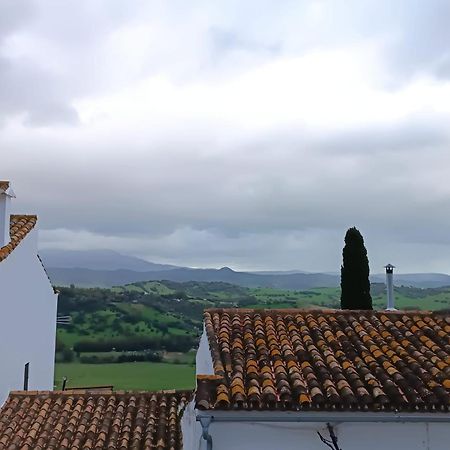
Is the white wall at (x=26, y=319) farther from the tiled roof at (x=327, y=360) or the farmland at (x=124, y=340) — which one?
the farmland at (x=124, y=340)

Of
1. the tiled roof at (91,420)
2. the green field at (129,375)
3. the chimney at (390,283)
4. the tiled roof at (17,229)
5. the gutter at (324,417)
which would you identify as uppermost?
the tiled roof at (17,229)

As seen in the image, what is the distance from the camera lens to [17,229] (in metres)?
15.2

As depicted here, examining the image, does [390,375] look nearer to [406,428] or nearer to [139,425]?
[406,428]

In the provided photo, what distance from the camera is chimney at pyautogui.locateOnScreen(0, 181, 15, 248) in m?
13.8

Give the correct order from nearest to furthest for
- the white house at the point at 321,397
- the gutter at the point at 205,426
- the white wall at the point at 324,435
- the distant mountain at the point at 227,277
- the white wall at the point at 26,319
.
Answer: the gutter at the point at 205,426, the white house at the point at 321,397, the white wall at the point at 324,435, the white wall at the point at 26,319, the distant mountain at the point at 227,277

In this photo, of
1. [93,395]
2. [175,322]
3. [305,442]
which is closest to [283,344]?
[305,442]

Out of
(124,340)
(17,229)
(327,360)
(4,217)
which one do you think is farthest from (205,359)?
(124,340)

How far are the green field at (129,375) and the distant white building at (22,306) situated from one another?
31.0ft

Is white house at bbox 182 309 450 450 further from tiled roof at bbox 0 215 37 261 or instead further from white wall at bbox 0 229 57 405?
tiled roof at bbox 0 215 37 261

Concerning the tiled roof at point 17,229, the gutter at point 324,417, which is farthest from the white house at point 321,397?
the tiled roof at point 17,229

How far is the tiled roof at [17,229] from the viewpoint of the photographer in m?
13.4

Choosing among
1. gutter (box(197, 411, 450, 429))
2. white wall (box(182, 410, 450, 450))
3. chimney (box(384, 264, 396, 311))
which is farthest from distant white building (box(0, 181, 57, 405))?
chimney (box(384, 264, 396, 311))

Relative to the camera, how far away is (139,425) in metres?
10.9

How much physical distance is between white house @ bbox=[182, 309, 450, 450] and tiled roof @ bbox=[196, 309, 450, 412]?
0.05 ft
